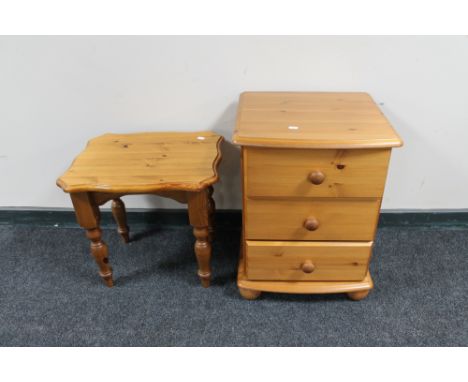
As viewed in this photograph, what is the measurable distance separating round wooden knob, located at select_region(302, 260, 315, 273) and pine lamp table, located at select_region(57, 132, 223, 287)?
13.1 inches

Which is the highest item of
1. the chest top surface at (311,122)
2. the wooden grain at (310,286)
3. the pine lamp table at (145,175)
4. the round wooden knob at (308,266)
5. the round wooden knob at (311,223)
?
the chest top surface at (311,122)

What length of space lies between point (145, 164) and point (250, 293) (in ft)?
1.91

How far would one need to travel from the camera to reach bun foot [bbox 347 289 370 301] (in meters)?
1.29

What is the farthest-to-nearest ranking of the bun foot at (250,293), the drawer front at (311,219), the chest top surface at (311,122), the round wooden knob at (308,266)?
1. the bun foot at (250,293)
2. the round wooden knob at (308,266)
3. the drawer front at (311,219)
4. the chest top surface at (311,122)

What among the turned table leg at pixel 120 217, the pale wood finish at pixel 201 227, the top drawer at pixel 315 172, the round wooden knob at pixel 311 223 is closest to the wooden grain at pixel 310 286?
the pale wood finish at pixel 201 227

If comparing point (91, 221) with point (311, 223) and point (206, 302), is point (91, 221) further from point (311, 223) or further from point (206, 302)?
point (311, 223)

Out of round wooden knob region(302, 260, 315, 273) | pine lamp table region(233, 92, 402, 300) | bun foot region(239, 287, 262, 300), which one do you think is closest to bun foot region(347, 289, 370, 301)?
pine lamp table region(233, 92, 402, 300)

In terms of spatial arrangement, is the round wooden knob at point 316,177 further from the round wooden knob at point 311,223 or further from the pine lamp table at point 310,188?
the round wooden knob at point 311,223

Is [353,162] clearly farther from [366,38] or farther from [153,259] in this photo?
[153,259]

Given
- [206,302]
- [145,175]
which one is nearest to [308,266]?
[206,302]

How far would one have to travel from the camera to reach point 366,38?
4.13ft

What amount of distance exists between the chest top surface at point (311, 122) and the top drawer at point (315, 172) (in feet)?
0.11

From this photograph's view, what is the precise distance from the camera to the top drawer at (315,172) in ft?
3.29

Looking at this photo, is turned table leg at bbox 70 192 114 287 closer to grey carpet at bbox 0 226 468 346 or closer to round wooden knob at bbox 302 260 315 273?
grey carpet at bbox 0 226 468 346
